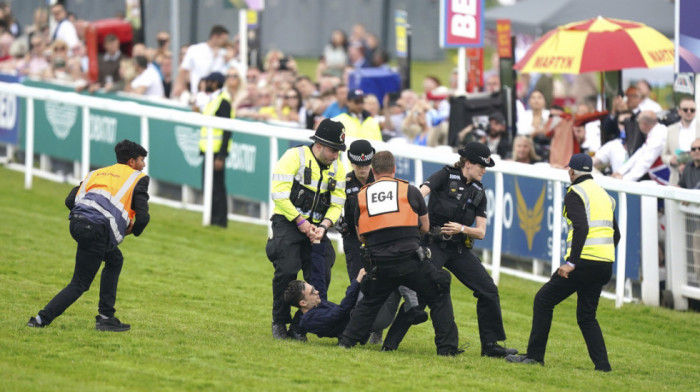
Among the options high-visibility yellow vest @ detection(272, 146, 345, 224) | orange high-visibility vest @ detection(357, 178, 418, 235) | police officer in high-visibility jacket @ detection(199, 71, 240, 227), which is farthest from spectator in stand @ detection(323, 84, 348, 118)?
orange high-visibility vest @ detection(357, 178, 418, 235)

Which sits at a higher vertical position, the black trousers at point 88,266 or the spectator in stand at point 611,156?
the spectator in stand at point 611,156

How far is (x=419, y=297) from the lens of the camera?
9938 mm

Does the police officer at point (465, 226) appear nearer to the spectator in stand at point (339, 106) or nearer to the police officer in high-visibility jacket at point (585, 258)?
the police officer in high-visibility jacket at point (585, 258)

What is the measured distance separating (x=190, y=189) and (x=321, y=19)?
2491 centimetres

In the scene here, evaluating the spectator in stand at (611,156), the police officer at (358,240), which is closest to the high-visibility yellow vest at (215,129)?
the spectator in stand at (611,156)

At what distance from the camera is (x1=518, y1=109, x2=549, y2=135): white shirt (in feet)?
53.6

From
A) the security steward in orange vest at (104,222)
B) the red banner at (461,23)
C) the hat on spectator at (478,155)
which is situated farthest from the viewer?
the red banner at (461,23)

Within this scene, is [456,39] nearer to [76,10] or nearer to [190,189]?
[190,189]

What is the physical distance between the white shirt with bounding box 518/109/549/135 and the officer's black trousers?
253 inches

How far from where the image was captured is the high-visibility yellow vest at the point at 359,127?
13695mm

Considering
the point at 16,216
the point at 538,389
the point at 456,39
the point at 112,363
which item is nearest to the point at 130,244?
the point at 16,216

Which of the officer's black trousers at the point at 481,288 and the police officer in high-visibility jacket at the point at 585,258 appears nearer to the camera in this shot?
the police officer in high-visibility jacket at the point at 585,258

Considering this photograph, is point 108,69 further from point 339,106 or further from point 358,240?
point 358,240

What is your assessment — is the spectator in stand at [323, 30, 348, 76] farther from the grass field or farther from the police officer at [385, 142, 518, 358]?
the police officer at [385, 142, 518, 358]
